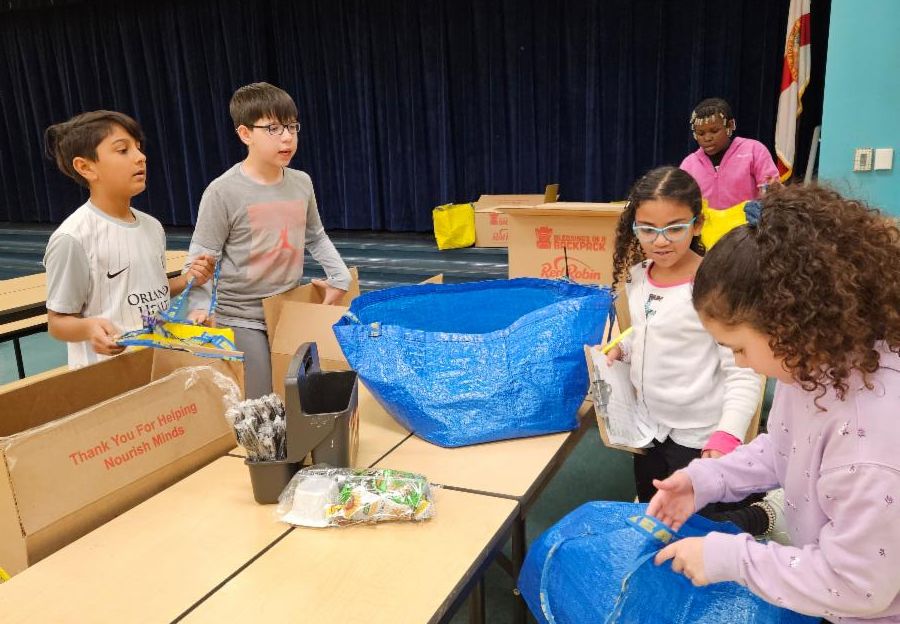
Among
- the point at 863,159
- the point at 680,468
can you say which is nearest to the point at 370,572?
the point at 680,468

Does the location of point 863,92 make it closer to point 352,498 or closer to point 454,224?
point 454,224

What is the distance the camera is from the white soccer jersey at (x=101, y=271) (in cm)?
162

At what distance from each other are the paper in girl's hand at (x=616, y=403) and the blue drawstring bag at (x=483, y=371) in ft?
0.09

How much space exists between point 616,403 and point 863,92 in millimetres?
2411

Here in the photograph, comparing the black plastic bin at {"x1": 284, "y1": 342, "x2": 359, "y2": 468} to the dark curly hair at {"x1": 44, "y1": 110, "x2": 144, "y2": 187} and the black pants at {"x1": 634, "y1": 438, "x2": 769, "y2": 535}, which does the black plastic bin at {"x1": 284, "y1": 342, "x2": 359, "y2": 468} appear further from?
the dark curly hair at {"x1": 44, "y1": 110, "x2": 144, "y2": 187}

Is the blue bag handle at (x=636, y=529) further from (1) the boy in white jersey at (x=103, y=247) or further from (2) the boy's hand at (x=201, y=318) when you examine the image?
(1) the boy in white jersey at (x=103, y=247)

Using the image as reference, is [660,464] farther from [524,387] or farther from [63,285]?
[63,285]

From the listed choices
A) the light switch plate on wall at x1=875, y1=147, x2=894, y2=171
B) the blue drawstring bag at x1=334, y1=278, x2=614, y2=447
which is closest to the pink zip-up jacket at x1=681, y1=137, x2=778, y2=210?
the light switch plate on wall at x1=875, y1=147, x2=894, y2=171

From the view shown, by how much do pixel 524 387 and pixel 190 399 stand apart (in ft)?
2.04

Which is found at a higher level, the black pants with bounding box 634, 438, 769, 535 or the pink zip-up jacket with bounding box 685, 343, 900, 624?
the pink zip-up jacket with bounding box 685, 343, 900, 624

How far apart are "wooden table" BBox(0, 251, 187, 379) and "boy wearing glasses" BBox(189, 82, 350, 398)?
0.85m

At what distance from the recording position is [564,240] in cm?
259

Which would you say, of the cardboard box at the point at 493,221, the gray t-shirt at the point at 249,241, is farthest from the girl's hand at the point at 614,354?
the cardboard box at the point at 493,221

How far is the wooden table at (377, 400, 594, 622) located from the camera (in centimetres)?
111
